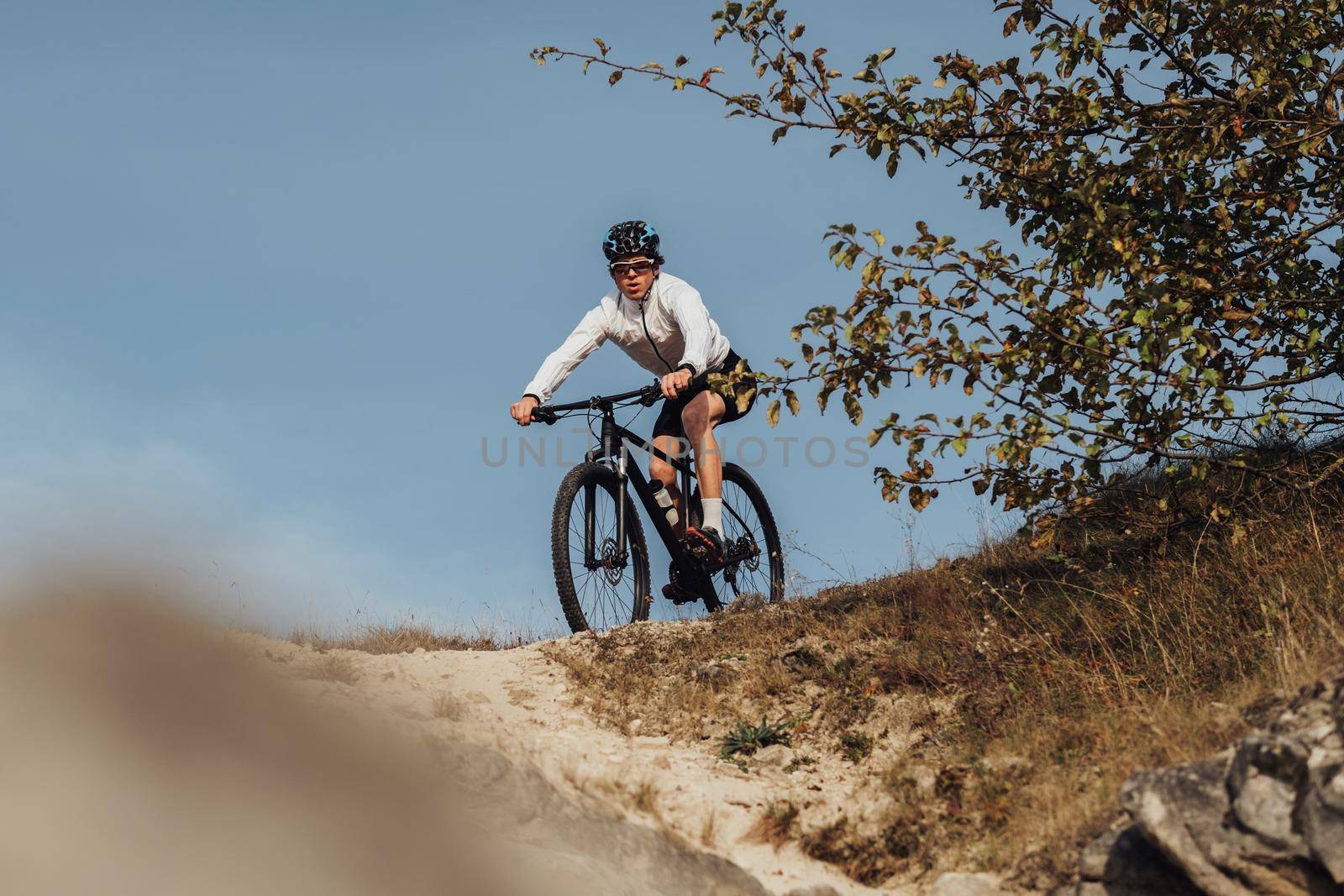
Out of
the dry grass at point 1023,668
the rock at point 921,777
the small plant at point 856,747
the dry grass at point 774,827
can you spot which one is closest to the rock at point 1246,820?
the dry grass at point 1023,668

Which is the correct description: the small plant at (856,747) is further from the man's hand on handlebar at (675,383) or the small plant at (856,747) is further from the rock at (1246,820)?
the man's hand on handlebar at (675,383)

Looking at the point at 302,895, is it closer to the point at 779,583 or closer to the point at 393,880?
the point at 393,880

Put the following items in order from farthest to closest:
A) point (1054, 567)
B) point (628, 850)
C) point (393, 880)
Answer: point (1054, 567) → point (628, 850) → point (393, 880)

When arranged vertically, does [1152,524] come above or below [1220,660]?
above

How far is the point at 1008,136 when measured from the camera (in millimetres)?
7020

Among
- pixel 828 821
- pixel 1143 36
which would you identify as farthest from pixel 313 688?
pixel 1143 36

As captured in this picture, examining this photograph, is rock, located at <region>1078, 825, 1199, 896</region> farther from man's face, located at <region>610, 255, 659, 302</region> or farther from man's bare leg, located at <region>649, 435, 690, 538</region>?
man's face, located at <region>610, 255, 659, 302</region>

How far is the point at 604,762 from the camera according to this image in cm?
571

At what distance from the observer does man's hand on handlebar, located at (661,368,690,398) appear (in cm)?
750

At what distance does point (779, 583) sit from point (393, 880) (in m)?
5.90

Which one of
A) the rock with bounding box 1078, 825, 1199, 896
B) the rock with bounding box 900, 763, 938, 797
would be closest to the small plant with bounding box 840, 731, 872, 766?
the rock with bounding box 900, 763, 938, 797

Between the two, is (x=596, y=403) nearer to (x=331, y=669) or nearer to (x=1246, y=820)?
(x=331, y=669)

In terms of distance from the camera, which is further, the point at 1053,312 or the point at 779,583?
the point at 779,583

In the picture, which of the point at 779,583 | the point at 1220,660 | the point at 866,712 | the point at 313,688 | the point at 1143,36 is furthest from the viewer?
the point at 779,583
